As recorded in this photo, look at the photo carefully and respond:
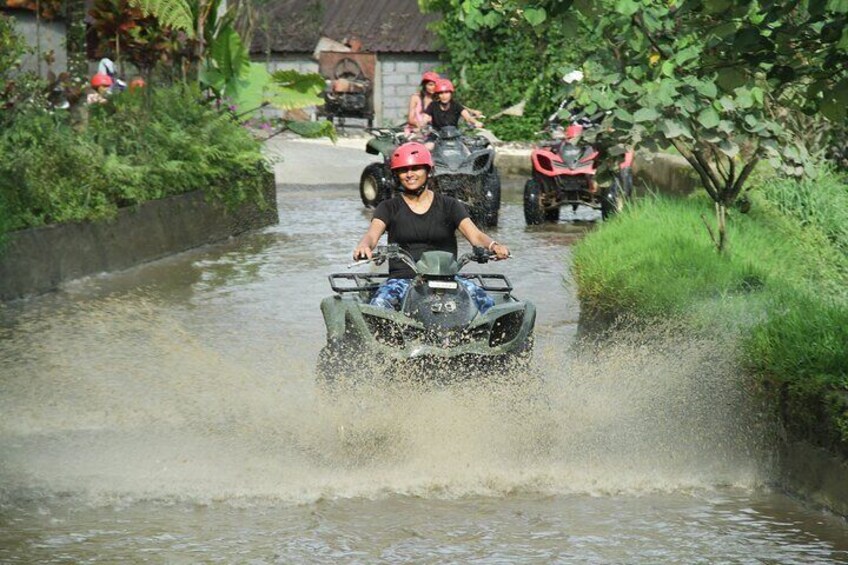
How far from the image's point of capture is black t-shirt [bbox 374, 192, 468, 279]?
9.25m

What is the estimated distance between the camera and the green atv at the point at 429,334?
7.89 metres

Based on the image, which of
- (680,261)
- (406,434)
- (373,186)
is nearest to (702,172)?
(680,261)

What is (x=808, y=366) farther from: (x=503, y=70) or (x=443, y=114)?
(x=503, y=70)

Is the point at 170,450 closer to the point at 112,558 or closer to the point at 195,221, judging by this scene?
the point at 112,558

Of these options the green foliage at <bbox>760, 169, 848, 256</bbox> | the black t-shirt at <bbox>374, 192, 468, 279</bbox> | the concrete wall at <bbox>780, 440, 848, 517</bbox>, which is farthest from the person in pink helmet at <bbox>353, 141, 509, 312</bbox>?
the green foliage at <bbox>760, 169, 848, 256</bbox>

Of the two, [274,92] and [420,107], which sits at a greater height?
[274,92]

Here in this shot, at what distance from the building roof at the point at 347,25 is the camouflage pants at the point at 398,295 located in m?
28.5

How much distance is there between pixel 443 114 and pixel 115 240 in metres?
5.76

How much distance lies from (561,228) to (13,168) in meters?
6.92

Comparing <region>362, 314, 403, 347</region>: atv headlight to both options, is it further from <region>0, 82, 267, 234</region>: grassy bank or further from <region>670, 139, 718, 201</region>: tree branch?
<region>0, 82, 267, 234</region>: grassy bank

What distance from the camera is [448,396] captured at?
312 inches

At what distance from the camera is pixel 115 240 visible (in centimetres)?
1498

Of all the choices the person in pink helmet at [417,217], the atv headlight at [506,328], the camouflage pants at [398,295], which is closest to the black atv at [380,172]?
the person in pink helmet at [417,217]

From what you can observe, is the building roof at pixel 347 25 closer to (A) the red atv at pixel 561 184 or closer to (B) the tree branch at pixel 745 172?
(A) the red atv at pixel 561 184
